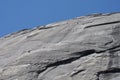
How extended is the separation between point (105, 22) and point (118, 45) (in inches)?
127

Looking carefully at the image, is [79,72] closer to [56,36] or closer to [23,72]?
[23,72]

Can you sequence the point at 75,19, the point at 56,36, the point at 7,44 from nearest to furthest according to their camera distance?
the point at 56,36, the point at 7,44, the point at 75,19

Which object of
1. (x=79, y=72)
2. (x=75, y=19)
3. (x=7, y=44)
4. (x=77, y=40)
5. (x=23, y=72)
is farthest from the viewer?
(x=75, y=19)

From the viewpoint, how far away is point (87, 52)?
14.9m

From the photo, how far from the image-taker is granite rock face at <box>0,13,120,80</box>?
13.6 m

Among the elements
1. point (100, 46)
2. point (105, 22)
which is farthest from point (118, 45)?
point (105, 22)

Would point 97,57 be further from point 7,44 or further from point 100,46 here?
point 7,44

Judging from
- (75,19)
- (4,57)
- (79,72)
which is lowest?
(79,72)

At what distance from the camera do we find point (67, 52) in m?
15.3

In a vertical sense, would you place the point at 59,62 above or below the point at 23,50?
below

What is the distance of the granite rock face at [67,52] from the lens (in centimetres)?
1359

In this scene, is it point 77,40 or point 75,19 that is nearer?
point 77,40

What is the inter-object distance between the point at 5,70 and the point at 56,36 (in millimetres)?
3564

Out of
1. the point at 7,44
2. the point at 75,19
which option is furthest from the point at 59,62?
the point at 75,19
